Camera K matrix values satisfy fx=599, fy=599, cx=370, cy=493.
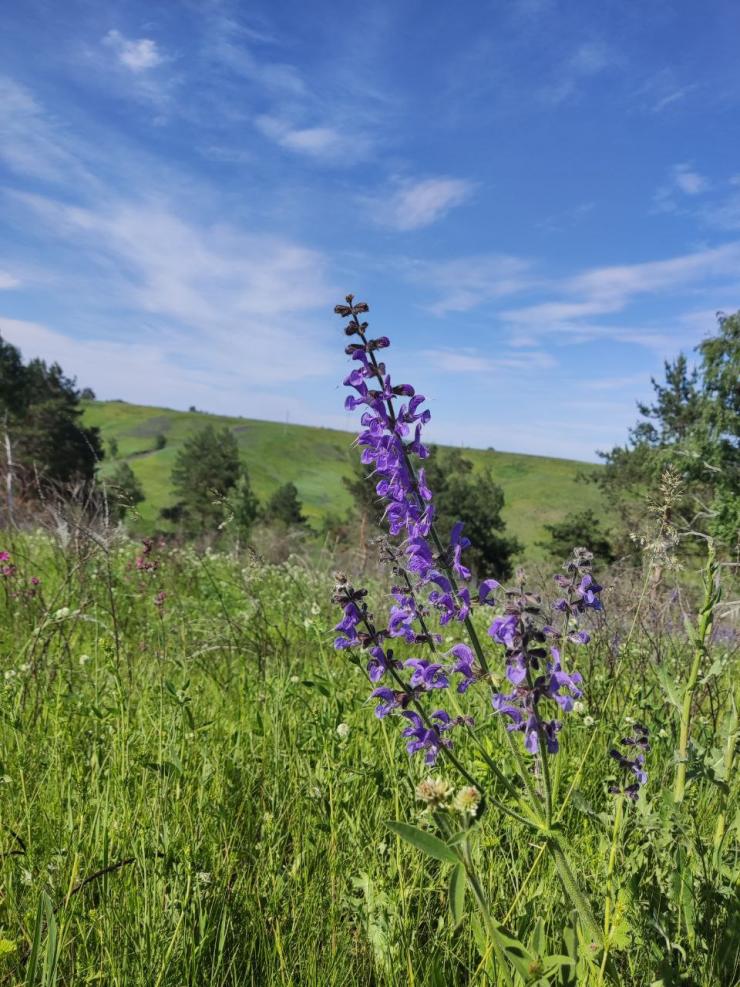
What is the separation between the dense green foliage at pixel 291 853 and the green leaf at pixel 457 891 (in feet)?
1.18

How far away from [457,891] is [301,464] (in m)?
122

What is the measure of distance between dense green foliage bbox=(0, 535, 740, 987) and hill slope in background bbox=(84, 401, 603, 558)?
59227 millimetres

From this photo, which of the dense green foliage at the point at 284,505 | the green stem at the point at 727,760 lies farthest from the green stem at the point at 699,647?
the dense green foliage at the point at 284,505

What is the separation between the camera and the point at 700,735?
113 inches

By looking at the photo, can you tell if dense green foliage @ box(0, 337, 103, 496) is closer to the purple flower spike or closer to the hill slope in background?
the hill slope in background

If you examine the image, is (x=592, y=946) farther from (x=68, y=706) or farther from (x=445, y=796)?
(x=68, y=706)

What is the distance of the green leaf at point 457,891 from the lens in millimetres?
1272

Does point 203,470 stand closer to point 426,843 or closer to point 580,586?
point 580,586

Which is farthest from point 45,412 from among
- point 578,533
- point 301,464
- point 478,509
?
point 301,464

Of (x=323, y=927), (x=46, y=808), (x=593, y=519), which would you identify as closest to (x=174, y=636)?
(x=46, y=808)

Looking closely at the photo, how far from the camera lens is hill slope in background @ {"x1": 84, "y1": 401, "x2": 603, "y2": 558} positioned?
287 feet

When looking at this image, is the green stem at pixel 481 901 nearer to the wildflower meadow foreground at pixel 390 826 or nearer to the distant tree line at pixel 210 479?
the wildflower meadow foreground at pixel 390 826

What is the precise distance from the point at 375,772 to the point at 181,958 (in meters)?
1.08

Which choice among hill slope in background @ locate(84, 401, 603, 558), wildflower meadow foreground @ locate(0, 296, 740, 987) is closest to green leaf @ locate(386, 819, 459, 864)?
wildflower meadow foreground @ locate(0, 296, 740, 987)
